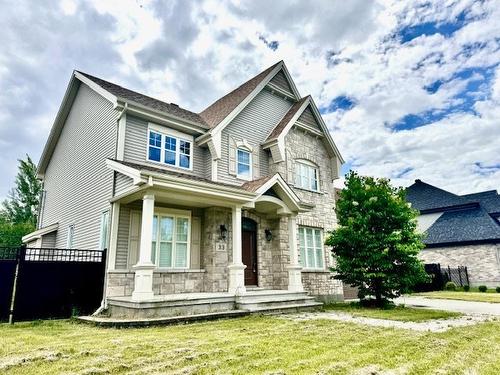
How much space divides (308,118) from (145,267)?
10.2 m

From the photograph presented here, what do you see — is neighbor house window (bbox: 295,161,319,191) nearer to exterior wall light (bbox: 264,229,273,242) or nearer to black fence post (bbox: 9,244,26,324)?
exterior wall light (bbox: 264,229,273,242)

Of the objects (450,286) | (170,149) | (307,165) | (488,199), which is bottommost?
(450,286)

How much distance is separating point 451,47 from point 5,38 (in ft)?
61.7

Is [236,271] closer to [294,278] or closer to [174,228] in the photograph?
[174,228]

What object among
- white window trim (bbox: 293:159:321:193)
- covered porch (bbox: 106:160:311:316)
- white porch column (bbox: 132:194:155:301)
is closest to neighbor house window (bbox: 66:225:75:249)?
covered porch (bbox: 106:160:311:316)

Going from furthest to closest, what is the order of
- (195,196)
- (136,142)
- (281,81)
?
(281,81)
(136,142)
(195,196)

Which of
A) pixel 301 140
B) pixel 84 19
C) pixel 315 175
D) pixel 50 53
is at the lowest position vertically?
pixel 315 175

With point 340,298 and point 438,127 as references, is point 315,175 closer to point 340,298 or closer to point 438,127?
point 340,298

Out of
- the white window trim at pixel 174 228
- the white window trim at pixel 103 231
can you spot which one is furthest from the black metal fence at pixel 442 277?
the white window trim at pixel 103 231

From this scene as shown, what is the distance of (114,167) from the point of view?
9008 mm

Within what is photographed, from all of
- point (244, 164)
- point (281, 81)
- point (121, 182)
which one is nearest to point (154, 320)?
point (121, 182)

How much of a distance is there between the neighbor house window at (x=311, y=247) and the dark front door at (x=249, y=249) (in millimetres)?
2255

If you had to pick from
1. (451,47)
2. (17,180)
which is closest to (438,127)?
(451,47)

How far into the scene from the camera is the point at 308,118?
1494 centimetres
